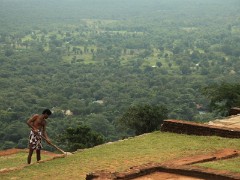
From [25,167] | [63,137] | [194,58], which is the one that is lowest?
[194,58]

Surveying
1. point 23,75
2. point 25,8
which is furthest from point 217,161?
point 25,8

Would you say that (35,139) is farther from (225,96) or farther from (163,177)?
(225,96)

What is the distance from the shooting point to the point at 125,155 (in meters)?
12.2

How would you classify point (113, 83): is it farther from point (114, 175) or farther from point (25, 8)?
point (25, 8)

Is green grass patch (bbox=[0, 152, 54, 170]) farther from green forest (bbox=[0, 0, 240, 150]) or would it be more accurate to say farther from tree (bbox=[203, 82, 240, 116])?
tree (bbox=[203, 82, 240, 116])

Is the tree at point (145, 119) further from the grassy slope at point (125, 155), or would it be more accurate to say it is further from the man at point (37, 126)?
the man at point (37, 126)

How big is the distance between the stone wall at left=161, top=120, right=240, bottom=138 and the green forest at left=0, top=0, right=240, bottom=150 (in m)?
8.43

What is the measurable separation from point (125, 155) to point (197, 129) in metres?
2.32

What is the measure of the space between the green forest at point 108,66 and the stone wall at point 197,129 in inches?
332

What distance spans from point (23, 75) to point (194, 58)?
3278 cm

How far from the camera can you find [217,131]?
44.7 ft

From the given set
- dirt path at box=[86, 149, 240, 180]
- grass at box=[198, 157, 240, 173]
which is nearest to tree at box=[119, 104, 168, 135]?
grass at box=[198, 157, 240, 173]

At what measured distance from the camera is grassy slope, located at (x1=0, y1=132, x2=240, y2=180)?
1113 centimetres

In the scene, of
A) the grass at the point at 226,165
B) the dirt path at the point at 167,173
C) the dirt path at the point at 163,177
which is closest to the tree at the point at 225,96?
the grass at the point at 226,165
